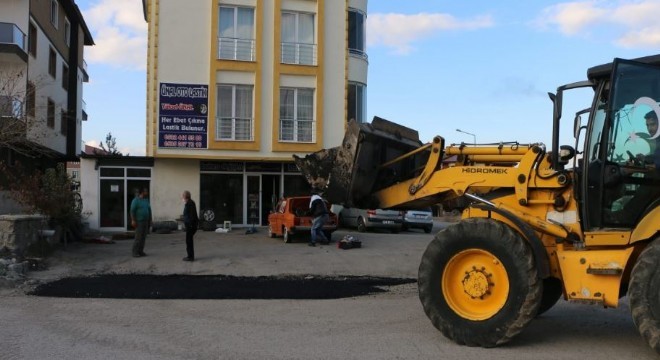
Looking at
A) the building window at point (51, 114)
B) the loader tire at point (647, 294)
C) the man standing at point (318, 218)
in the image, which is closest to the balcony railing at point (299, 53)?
the man standing at point (318, 218)

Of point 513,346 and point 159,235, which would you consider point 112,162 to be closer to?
point 159,235

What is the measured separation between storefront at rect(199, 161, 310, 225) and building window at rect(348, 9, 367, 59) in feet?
19.7

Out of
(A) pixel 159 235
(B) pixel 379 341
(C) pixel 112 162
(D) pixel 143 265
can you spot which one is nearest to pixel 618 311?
(B) pixel 379 341

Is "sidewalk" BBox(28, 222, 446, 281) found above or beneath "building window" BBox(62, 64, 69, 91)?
beneath

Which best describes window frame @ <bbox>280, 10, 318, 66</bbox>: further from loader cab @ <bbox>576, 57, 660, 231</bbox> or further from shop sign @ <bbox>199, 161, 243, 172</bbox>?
loader cab @ <bbox>576, 57, 660, 231</bbox>

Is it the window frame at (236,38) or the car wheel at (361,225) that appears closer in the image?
the window frame at (236,38)

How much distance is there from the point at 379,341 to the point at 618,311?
13.6 ft

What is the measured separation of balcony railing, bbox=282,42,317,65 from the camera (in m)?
24.7

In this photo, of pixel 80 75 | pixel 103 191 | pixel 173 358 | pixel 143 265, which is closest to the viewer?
pixel 173 358

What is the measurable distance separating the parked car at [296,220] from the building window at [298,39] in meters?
7.39

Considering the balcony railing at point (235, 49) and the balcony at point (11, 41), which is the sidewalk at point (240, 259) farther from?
the balcony at point (11, 41)

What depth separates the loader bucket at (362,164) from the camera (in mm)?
7891

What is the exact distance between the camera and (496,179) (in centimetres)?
728

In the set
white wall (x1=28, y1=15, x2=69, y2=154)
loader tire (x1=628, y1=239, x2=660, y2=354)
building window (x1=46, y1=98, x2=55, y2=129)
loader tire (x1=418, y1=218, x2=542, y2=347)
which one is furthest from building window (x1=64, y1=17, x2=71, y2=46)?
loader tire (x1=628, y1=239, x2=660, y2=354)
